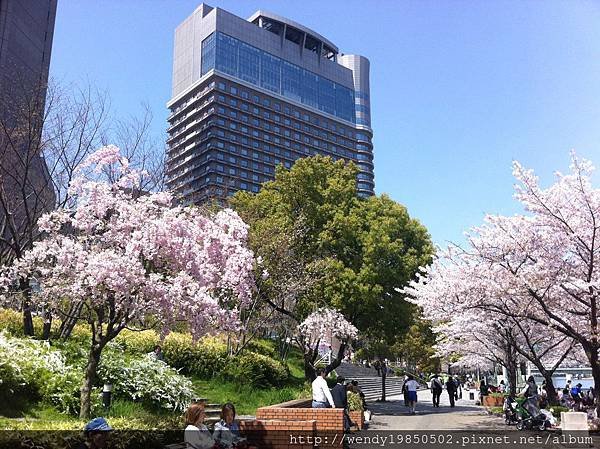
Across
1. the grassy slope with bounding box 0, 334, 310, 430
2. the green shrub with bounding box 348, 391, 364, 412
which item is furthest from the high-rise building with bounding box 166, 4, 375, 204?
the green shrub with bounding box 348, 391, 364, 412

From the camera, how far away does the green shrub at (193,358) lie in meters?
18.4

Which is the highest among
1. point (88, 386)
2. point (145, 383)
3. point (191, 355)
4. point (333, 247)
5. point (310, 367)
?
point (333, 247)

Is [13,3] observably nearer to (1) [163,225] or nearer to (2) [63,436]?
(1) [163,225]

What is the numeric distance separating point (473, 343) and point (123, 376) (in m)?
21.8

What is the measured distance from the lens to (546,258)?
13812mm

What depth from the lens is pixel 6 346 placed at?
1157 cm

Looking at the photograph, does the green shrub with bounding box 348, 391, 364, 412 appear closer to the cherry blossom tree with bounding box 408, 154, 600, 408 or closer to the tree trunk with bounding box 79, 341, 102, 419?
the cherry blossom tree with bounding box 408, 154, 600, 408

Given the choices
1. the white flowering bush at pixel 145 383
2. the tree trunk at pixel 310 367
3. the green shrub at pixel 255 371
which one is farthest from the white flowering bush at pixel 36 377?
the tree trunk at pixel 310 367

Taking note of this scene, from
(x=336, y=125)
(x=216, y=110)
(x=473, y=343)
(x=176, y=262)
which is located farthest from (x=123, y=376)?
(x=336, y=125)

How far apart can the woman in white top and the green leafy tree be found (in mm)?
14960

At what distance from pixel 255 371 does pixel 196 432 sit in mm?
13149

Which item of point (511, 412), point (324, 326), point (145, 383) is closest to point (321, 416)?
point (145, 383)

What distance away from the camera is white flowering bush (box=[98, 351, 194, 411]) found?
12656 mm

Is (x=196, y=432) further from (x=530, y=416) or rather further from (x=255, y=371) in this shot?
(x=255, y=371)
